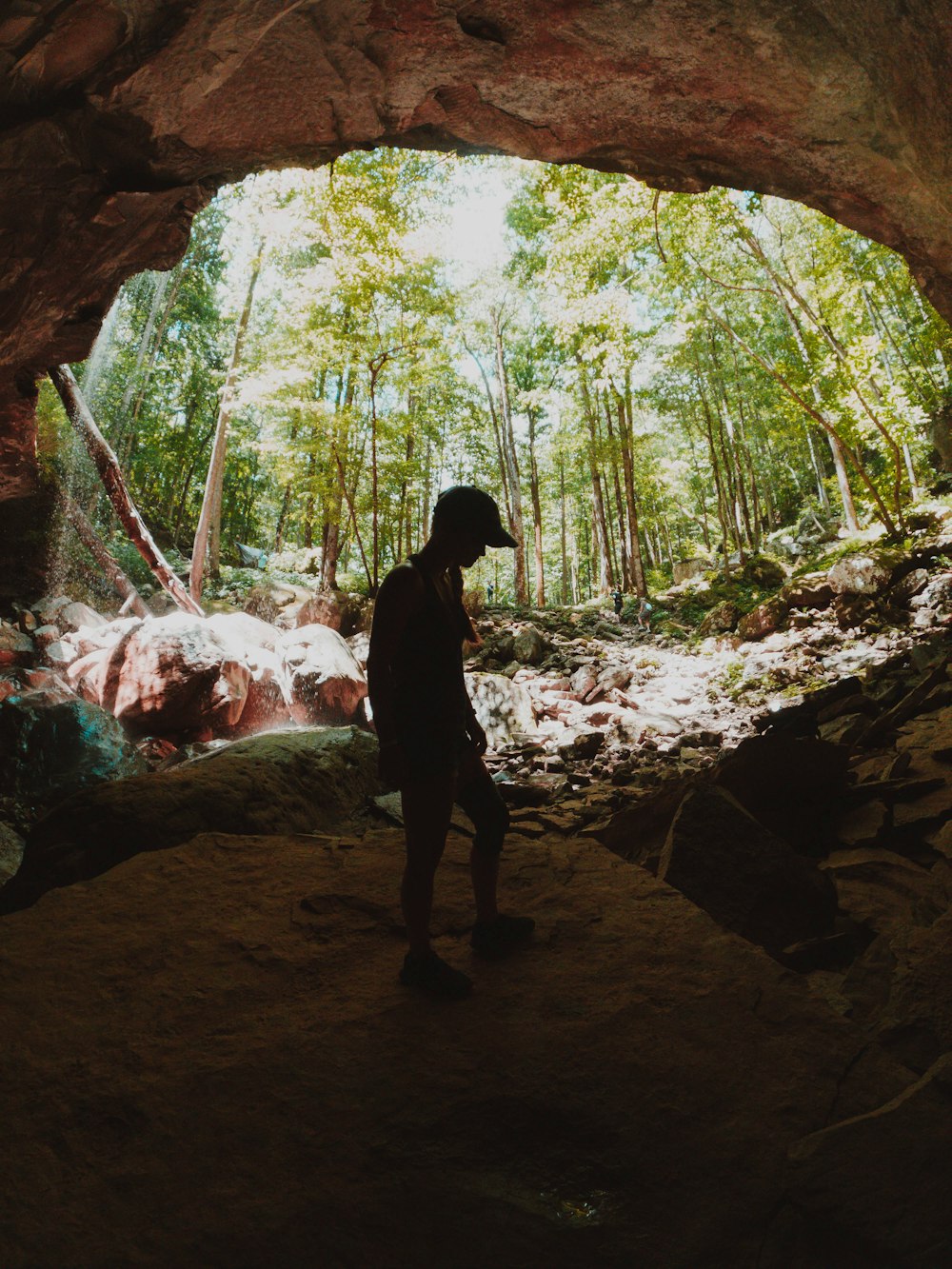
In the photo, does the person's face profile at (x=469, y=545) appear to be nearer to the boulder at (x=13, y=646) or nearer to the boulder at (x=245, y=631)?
the boulder at (x=245, y=631)

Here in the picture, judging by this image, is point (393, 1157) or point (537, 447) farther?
point (537, 447)

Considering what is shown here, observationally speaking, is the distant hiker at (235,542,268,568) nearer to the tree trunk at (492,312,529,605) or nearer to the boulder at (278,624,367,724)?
the tree trunk at (492,312,529,605)

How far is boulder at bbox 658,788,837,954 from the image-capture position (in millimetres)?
2770

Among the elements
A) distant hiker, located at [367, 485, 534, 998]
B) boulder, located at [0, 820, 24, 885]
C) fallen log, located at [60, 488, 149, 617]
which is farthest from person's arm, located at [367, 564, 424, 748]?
fallen log, located at [60, 488, 149, 617]

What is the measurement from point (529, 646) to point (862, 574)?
677cm

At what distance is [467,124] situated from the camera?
6.51m

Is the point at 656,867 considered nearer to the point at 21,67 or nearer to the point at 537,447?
the point at 21,67

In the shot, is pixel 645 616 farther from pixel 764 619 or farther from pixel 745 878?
pixel 745 878

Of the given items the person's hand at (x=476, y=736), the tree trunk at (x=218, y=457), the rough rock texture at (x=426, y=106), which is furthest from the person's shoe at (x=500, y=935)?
the tree trunk at (x=218, y=457)

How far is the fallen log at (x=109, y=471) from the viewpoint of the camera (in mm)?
11258

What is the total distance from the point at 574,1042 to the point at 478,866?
0.77 metres

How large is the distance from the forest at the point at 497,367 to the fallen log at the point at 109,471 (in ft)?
10.3

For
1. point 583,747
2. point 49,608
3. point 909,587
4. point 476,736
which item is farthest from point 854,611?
point 49,608

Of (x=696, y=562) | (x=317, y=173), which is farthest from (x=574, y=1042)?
(x=696, y=562)
